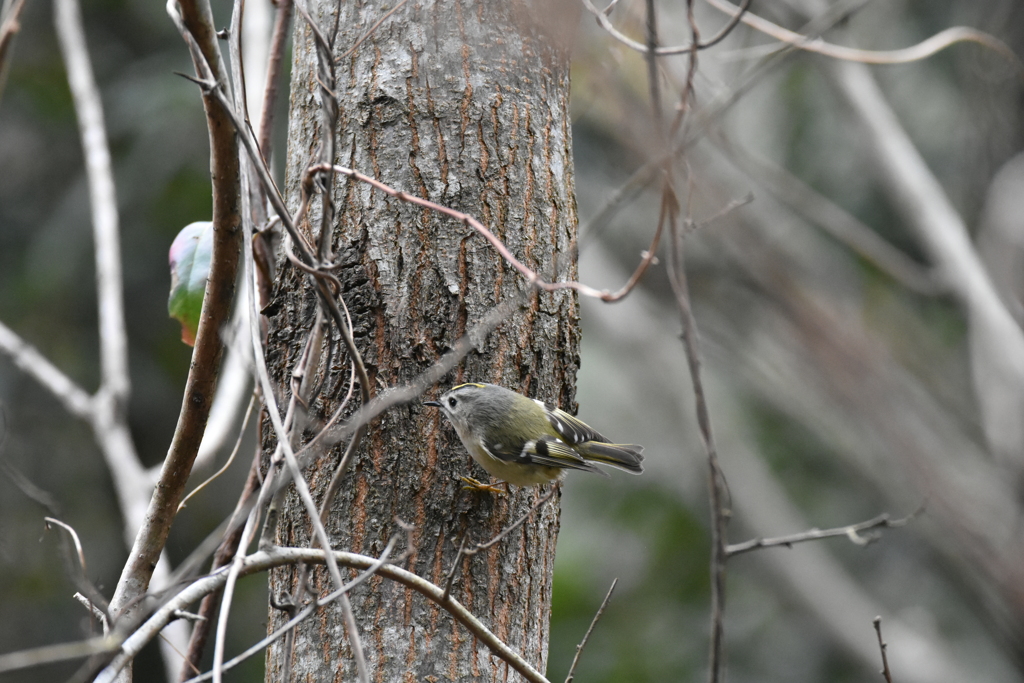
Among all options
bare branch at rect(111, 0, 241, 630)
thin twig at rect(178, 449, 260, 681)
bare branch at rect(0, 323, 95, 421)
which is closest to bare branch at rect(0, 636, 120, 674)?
bare branch at rect(111, 0, 241, 630)

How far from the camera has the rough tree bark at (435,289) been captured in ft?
6.44

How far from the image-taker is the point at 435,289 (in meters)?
2.05

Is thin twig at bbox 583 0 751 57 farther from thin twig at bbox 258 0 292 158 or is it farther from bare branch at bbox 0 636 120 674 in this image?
bare branch at bbox 0 636 120 674

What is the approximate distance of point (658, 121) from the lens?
42.7 inches

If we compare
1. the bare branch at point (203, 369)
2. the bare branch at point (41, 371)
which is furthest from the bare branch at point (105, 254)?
the bare branch at point (203, 369)

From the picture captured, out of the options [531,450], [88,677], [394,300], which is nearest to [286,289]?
[394,300]

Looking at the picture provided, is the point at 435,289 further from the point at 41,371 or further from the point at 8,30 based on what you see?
the point at 41,371

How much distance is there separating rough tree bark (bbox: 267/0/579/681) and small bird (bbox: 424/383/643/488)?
4cm

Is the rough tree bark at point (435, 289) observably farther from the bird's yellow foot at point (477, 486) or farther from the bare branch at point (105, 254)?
the bare branch at point (105, 254)

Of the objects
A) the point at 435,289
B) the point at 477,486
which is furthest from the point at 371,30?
the point at 477,486

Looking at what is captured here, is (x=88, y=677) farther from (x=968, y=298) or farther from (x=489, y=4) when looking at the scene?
(x=968, y=298)

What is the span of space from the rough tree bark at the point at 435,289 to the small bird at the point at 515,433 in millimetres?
42

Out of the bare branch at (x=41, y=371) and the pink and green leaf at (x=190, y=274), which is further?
the bare branch at (x=41, y=371)

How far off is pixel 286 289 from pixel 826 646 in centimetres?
683
